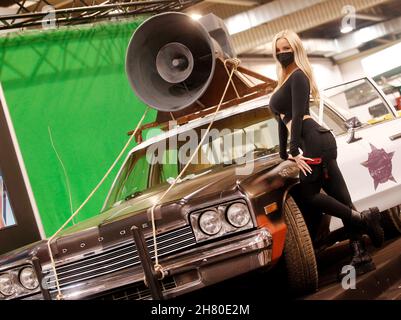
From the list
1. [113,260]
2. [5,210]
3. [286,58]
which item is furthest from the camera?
[5,210]

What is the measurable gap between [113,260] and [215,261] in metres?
0.63

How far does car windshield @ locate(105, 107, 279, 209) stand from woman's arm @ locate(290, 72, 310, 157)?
2.01 ft

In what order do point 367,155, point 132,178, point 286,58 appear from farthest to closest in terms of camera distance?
point 132,178 → point 367,155 → point 286,58

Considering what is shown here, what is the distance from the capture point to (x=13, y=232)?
7172 millimetres

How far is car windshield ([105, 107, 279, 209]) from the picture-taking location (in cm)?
484

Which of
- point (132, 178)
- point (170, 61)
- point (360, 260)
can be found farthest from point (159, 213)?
point (170, 61)

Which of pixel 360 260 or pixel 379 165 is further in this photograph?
pixel 379 165

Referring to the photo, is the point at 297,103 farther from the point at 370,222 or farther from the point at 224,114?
the point at 224,114

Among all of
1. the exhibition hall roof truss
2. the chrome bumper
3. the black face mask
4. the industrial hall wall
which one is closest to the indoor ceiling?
the exhibition hall roof truss

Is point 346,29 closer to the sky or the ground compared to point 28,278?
closer to the sky

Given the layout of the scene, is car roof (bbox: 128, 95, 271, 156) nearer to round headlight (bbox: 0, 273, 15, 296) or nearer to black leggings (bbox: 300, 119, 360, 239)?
black leggings (bbox: 300, 119, 360, 239)

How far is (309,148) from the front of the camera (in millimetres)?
4113

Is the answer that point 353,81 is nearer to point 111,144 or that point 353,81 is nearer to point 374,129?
point 374,129

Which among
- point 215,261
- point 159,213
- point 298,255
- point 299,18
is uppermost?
point 299,18
